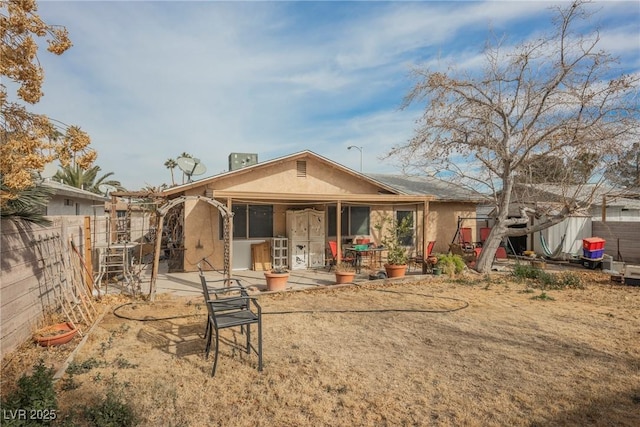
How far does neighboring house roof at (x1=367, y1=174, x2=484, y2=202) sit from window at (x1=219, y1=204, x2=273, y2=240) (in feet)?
17.4

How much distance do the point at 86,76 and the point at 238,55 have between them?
12.2 ft

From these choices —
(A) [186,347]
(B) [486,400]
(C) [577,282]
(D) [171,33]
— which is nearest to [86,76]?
(D) [171,33]

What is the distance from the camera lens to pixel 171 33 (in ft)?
26.3

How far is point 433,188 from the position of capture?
1738cm

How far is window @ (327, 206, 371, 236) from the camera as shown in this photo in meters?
13.8

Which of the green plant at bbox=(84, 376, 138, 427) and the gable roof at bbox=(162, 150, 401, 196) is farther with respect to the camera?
the gable roof at bbox=(162, 150, 401, 196)

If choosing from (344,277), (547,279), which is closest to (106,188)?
(344,277)

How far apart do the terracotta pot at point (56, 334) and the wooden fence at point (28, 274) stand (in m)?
0.18

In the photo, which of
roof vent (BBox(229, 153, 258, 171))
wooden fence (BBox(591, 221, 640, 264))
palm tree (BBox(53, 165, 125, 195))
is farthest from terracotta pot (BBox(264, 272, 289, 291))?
palm tree (BBox(53, 165, 125, 195))

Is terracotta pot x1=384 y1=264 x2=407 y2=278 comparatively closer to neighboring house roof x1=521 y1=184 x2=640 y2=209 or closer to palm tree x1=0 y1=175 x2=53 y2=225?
neighboring house roof x1=521 y1=184 x2=640 y2=209

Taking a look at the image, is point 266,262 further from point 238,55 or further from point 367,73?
point 367,73

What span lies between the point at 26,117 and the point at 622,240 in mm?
18996

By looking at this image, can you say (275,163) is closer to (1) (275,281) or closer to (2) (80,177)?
(1) (275,281)

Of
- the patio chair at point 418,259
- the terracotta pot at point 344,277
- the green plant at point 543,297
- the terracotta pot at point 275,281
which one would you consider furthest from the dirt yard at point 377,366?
the patio chair at point 418,259
